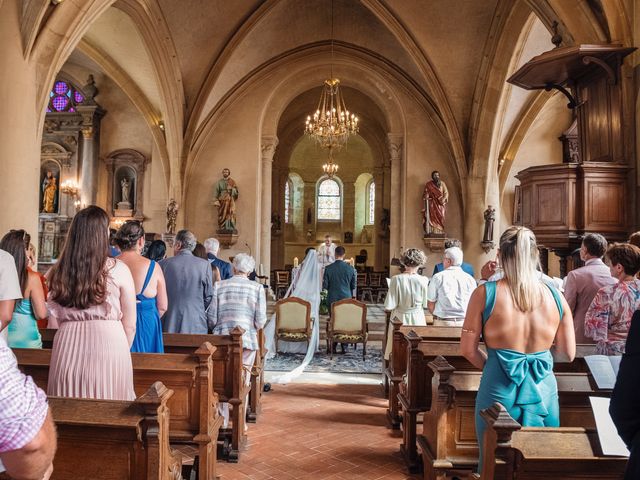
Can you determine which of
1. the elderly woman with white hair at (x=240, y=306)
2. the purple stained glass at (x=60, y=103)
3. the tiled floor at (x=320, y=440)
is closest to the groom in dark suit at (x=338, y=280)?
the tiled floor at (x=320, y=440)

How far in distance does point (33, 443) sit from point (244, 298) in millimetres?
3556

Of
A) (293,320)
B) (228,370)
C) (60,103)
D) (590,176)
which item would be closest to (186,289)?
(228,370)

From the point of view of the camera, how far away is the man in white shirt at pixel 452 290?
17.0 ft

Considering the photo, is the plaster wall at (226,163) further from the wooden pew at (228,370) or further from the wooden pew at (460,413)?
the wooden pew at (460,413)

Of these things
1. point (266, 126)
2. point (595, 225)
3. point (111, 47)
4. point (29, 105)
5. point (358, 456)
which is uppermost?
point (111, 47)

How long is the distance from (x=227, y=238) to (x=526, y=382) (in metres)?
12.4

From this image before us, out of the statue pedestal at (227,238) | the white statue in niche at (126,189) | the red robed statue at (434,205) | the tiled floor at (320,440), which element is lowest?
the tiled floor at (320,440)

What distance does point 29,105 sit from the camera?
7.58 m

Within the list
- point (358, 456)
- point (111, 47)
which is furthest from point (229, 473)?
point (111, 47)

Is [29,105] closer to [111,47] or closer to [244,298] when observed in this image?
[244,298]

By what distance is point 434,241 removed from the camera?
46.1 feet

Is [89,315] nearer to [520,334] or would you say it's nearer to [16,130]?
[520,334]

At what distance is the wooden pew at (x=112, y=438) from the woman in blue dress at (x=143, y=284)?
59.4 inches

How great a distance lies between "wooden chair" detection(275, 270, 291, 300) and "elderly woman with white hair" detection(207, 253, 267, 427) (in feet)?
35.8
